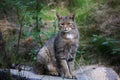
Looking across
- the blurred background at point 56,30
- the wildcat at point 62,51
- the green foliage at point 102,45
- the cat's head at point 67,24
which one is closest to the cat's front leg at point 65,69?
the wildcat at point 62,51

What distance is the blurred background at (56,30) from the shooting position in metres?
6.54

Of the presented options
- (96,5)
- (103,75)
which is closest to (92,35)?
(96,5)

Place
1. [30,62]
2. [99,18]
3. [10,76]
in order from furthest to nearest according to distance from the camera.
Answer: [99,18]
[30,62]
[10,76]

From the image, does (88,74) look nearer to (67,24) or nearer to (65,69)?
(65,69)

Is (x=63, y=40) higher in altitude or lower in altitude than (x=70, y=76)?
higher

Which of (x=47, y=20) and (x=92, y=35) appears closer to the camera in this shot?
(x=92, y=35)

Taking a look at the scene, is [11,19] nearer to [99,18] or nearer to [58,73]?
[99,18]

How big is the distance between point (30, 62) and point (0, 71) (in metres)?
1.24

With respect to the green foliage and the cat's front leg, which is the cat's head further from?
the green foliage

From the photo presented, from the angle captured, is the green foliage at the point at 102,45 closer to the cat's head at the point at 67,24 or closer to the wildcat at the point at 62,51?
the wildcat at the point at 62,51

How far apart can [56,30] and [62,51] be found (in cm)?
183

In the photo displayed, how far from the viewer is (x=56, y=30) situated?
292 inches

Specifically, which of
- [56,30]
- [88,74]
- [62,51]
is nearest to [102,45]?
[56,30]

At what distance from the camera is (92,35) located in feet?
24.5
